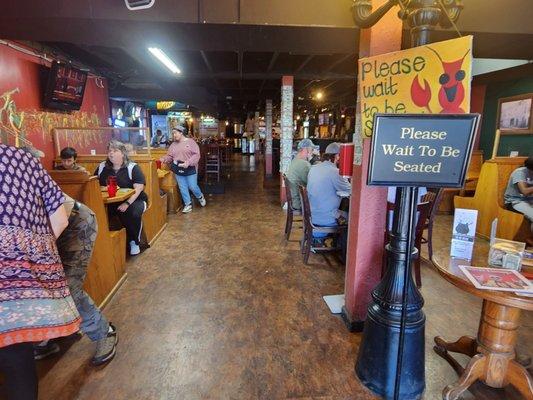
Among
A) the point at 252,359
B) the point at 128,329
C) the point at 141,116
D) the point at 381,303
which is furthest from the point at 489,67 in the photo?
the point at 141,116

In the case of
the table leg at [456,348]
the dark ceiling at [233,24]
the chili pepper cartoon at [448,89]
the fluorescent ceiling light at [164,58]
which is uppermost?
the fluorescent ceiling light at [164,58]

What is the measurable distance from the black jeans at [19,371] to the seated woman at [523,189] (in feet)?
15.4

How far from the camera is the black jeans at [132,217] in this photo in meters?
3.83

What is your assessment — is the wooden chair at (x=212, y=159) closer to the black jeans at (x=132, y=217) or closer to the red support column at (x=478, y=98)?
the black jeans at (x=132, y=217)

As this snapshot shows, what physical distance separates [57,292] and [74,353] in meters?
1.05

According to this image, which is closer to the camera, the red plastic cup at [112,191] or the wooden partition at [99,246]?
the wooden partition at [99,246]

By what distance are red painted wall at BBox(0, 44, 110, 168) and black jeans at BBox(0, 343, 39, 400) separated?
12.2 ft

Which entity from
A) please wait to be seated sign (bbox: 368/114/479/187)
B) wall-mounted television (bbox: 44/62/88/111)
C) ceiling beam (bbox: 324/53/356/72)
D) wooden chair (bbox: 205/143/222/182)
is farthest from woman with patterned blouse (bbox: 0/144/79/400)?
wooden chair (bbox: 205/143/222/182)

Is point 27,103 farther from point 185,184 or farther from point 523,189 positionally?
point 523,189

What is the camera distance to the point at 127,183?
3943 mm

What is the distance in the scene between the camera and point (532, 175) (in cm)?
386

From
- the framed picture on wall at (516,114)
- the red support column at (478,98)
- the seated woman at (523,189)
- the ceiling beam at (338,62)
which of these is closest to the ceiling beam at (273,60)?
the ceiling beam at (338,62)

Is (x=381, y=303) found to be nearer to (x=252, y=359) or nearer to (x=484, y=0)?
(x=252, y=359)

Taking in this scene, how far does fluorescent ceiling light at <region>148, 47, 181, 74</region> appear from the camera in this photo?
5.44 metres
